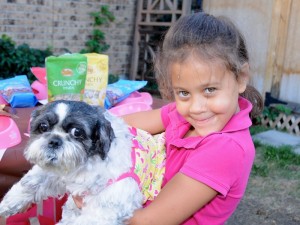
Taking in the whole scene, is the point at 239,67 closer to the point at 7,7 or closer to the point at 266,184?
the point at 266,184

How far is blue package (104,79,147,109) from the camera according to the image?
3.18 m

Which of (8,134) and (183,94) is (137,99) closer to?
(8,134)

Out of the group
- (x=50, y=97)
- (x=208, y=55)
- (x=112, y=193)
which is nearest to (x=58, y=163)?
(x=112, y=193)

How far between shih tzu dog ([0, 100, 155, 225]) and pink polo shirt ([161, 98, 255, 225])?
22 cm

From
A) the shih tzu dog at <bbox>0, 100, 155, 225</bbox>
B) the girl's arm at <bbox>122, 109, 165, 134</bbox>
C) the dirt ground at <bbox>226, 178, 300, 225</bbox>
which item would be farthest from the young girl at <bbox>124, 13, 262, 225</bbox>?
the dirt ground at <bbox>226, 178, 300, 225</bbox>

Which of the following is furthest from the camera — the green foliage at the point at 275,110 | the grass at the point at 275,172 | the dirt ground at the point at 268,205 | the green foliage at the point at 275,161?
the green foliage at the point at 275,110

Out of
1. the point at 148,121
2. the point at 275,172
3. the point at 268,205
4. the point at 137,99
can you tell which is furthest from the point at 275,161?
the point at 148,121

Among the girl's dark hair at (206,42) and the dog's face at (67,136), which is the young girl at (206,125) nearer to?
the girl's dark hair at (206,42)

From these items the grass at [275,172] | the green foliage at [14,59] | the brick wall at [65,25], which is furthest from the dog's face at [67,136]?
the brick wall at [65,25]

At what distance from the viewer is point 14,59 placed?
732cm

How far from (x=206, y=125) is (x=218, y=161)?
176 mm

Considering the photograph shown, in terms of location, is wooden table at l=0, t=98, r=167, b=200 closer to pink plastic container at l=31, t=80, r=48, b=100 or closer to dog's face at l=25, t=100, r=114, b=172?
dog's face at l=25, t=100, r=114, b=172

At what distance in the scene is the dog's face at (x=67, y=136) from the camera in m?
1.84

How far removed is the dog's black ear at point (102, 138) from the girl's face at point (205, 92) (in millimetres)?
305
